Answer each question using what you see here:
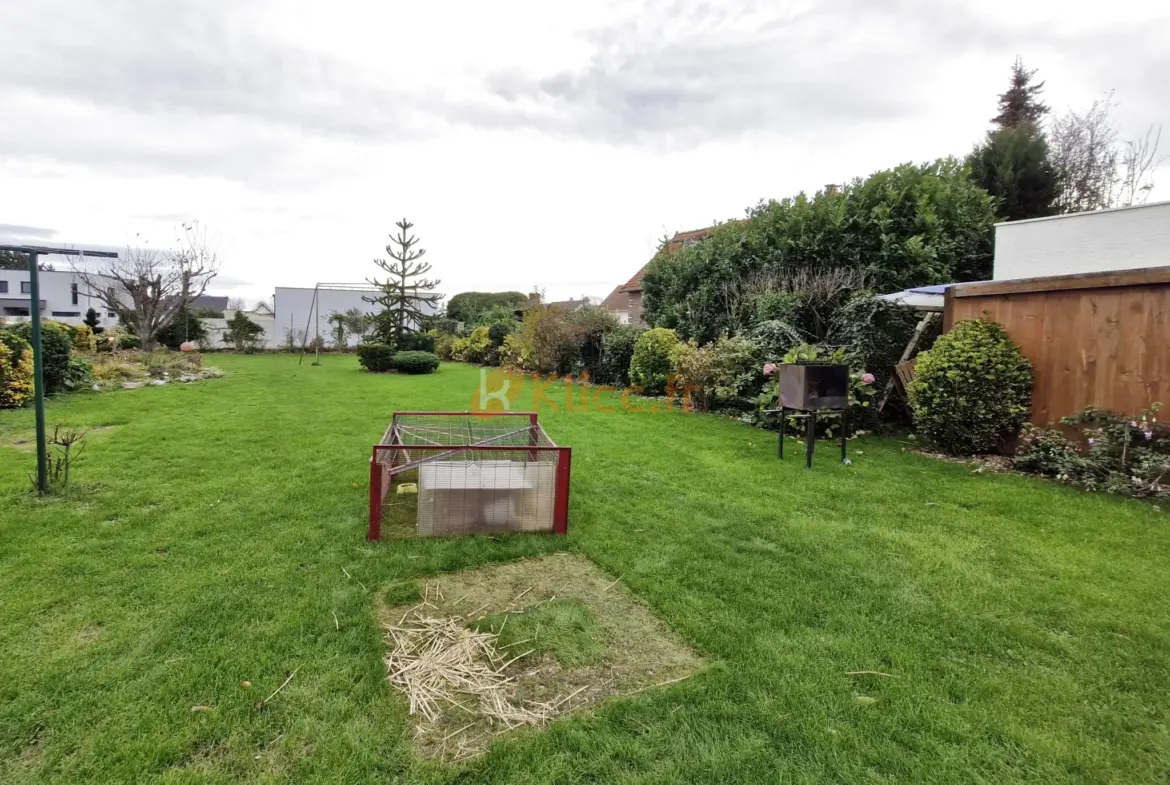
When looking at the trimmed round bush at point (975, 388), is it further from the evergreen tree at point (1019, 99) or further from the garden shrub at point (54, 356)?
the evergreen tree at point (1019, 99)

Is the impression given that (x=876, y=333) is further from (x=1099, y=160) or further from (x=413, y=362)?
(x=1099, y=160)

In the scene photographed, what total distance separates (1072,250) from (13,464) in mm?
11704

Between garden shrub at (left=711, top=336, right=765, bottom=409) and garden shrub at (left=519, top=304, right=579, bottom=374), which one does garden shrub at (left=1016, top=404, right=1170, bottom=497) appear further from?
garden shrub at (left=519, top=304, right=579, bottom=374)

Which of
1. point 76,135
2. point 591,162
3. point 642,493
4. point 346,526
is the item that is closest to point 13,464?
point 346,526

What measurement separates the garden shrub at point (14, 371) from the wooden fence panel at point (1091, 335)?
12.9 meters

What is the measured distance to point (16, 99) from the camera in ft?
23.9

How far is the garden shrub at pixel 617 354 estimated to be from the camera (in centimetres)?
1253

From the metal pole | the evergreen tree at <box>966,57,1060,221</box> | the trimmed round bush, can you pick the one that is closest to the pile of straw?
the metal pole

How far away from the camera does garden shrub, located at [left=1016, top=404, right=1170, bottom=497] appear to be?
14.1ft

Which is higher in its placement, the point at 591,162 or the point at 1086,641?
the point at 591,162

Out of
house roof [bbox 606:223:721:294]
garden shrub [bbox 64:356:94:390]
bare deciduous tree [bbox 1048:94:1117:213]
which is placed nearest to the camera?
garden shrub [bbox 64:356:94:390]

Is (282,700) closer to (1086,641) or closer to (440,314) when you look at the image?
(1086,641)

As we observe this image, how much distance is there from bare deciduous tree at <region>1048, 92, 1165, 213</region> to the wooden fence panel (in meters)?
12.3

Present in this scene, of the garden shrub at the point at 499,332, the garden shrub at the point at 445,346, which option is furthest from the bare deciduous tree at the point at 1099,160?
the garden shrub at the point at 445,346
